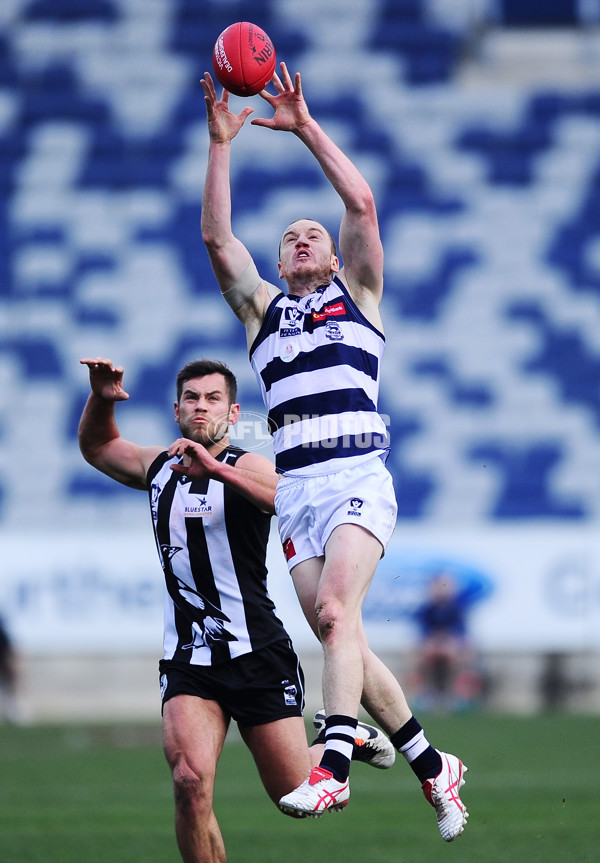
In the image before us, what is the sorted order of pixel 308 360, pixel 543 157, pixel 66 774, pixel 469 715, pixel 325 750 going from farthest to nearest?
pixel 543 157
pixel 469 715
pixel 66 774
pixel 308 360
pixel 325 750

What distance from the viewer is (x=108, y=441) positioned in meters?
6.47

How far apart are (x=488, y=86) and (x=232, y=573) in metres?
14.6

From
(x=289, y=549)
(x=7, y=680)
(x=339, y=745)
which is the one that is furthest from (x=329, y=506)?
(x=7, y=680)

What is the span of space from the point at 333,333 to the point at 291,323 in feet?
0.71

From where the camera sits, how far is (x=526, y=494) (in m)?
17.7

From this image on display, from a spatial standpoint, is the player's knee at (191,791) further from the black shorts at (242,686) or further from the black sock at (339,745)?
the black sock at (339,745)

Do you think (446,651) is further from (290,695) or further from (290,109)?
(290,109)

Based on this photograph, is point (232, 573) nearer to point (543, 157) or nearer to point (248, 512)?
point (248, 512)

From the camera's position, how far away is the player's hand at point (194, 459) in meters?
5.52

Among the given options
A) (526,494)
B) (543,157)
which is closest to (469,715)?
(526,494)

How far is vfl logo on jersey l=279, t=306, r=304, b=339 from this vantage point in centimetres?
594

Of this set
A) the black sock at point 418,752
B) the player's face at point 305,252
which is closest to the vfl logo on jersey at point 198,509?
the player's face at point 305,252

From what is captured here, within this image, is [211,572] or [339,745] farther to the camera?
[211,572]

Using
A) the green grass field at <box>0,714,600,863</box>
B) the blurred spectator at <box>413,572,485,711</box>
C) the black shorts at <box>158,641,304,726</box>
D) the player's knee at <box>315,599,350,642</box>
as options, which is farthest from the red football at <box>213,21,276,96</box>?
the blurred spectator at <box>413,572,485,711</box>
